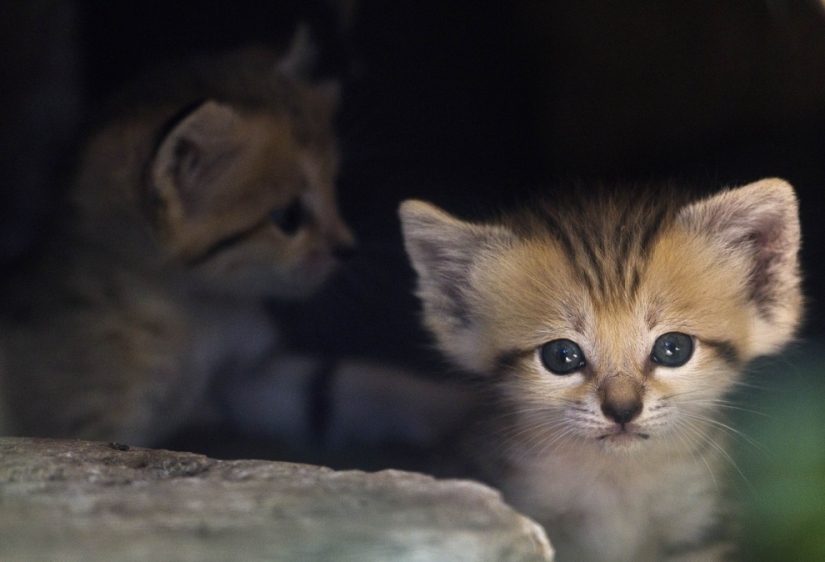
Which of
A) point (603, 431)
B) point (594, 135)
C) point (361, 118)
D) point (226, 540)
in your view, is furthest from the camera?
point (361, 118)

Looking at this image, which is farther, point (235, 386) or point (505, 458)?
point (235, 386)

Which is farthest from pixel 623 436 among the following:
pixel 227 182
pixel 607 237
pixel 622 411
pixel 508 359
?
pixel 227 182

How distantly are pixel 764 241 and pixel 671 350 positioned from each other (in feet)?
0.97

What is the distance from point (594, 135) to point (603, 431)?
861 mm

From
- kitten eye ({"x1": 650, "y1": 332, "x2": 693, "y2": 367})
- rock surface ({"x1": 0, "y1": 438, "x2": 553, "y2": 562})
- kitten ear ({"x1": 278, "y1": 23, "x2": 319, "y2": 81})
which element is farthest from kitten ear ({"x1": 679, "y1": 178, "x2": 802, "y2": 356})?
kitten ear ({"x1": 278, "y1": 23, "x2": 319, "y2": 81})

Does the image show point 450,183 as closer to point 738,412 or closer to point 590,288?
point 590,288

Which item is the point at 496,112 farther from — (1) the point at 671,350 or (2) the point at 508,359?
(1) the point at 671,350

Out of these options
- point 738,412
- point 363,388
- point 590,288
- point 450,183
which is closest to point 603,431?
point 590,288

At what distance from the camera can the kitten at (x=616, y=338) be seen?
1.57 m

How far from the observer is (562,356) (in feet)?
5.29

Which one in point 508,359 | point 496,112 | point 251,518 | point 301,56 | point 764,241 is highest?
point 301,56

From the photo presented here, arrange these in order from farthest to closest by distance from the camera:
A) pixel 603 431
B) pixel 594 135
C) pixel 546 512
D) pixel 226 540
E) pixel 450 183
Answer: pixel 450 183
pixel 594 135
pixel 546 512
pixel 603 431
pixel 226 540

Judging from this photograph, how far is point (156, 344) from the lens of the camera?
2.34m

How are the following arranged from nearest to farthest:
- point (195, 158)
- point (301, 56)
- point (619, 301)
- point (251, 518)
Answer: point (251, 518) → point (619, 301) → point (195, 158) → point (301, 56)
